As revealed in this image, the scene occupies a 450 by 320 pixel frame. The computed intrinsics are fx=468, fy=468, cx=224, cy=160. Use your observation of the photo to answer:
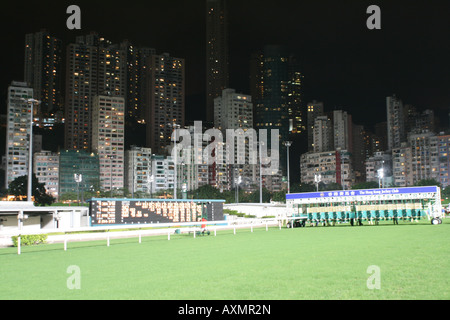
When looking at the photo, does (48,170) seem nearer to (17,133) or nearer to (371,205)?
(17,133)

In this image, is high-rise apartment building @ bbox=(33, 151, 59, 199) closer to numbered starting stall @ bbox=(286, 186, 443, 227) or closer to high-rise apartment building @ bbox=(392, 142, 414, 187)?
high-rise apartment building @ bbox=(392, 142, 414, 187)

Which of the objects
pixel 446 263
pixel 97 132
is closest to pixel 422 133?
pixel 97 132

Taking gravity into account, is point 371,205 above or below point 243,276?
above

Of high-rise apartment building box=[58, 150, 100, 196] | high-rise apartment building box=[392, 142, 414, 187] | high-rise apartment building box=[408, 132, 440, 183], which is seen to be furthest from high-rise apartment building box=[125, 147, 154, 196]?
high-rise apartment building box=[408, 132, 440, 183]

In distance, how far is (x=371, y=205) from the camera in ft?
121

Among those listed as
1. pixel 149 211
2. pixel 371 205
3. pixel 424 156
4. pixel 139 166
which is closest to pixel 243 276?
pixel 149 211

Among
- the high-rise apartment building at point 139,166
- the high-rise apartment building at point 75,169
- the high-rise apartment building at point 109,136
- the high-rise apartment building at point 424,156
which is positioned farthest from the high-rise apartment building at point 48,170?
A: the high-rise apartment building at point 424,156

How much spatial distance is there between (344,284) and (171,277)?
3.90 metres

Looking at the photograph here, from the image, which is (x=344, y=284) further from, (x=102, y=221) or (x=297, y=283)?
(x=102, y=221)

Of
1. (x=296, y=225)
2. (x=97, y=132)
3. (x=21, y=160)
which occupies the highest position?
(x=97, y=132)

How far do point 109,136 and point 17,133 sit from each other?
32.6 m

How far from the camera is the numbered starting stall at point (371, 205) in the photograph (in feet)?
113

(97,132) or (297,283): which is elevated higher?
(97,132)
